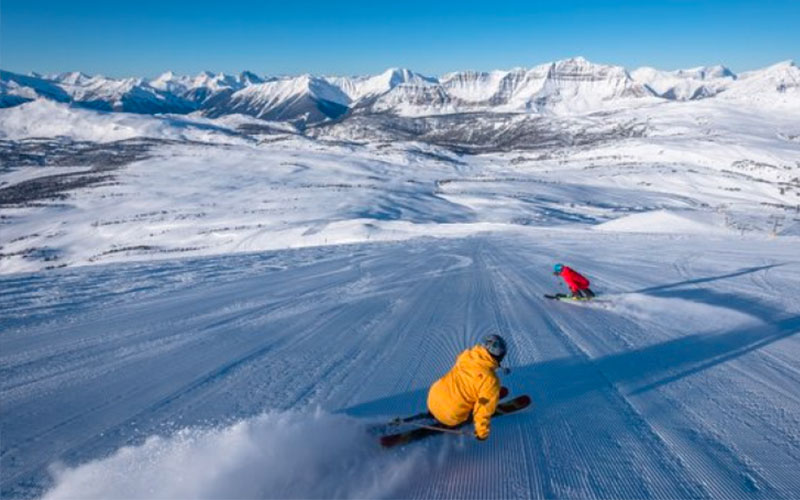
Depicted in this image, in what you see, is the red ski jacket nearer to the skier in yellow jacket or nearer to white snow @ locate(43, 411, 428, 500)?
the skier in yellow jacket

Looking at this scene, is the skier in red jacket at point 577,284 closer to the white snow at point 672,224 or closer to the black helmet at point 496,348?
the black helmet at point 496,348

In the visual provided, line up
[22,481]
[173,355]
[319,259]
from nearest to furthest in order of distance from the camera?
[22,481], [173,355], [319,259]

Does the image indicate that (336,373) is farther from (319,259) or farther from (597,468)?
(319,259)

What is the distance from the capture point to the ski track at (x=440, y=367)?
15.7 feet

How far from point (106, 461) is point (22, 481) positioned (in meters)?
0.67

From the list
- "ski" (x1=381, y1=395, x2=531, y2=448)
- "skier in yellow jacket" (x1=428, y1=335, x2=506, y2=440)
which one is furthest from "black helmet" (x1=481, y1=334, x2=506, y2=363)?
"ski" (x1=381, y1=395, x2=531, y2=448)

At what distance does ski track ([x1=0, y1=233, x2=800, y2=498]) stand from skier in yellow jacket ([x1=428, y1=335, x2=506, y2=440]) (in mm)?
407

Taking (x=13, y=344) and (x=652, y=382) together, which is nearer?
(x=652, y=382)

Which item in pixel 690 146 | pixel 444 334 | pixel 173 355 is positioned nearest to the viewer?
pixel 173 355

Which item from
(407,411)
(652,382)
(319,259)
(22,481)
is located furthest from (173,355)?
(319,259)

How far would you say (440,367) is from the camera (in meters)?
7.19

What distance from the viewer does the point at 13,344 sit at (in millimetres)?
8023

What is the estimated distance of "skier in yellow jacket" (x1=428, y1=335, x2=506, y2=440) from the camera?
4664 millimetres

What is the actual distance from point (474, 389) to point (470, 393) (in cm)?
9
